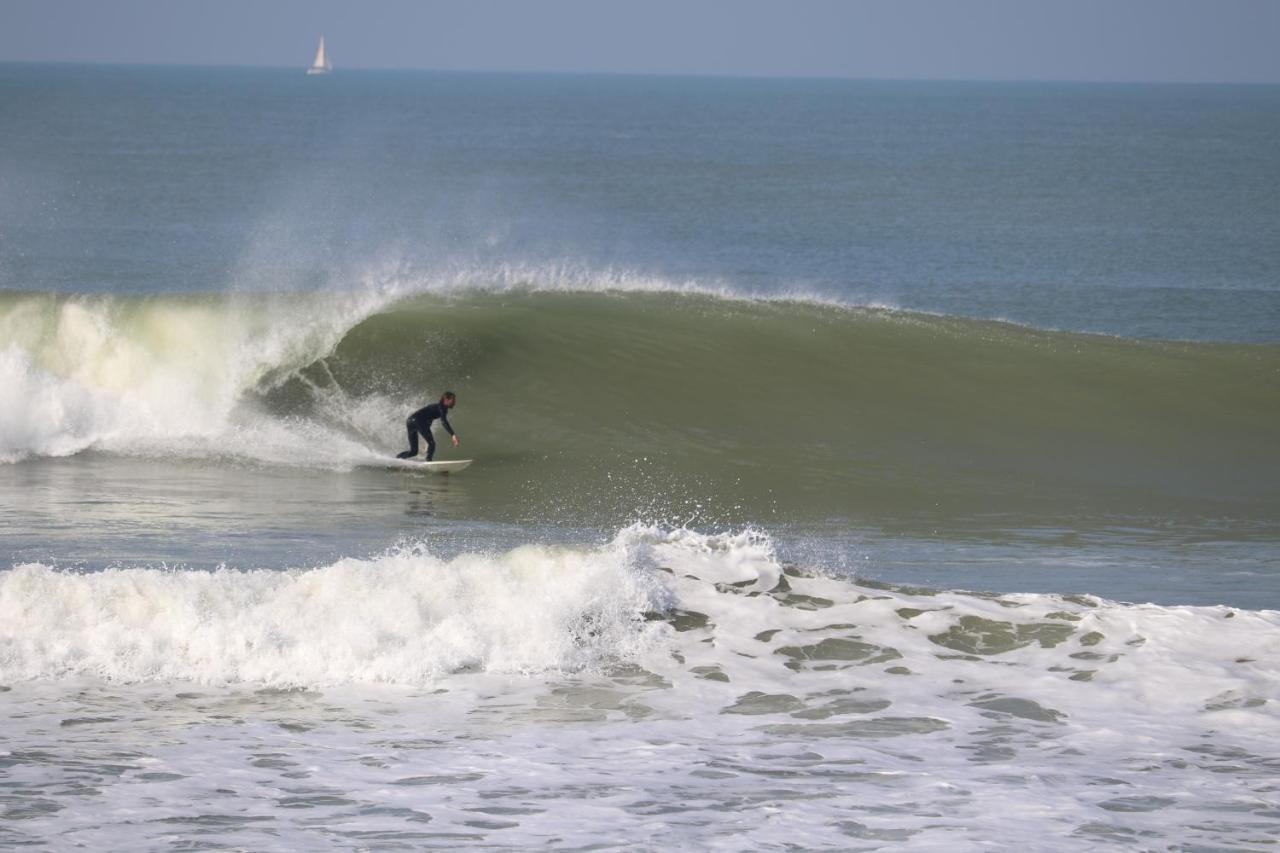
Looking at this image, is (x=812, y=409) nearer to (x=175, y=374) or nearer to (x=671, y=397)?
(x=671, y=397)

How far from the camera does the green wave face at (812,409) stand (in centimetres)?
1512

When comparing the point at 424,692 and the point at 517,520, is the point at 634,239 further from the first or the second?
the point at 424,692

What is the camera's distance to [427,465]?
15625 millimetres

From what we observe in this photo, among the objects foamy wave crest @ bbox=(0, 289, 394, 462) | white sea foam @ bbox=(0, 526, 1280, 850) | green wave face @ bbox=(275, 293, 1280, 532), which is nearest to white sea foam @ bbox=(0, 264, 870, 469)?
foamy wave crest @ bbox=(0, 289, 394, 462)

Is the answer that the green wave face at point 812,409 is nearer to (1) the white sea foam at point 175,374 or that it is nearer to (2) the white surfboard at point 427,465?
(2) the white surfboard at point 427,465

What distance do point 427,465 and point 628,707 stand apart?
703 centimetres

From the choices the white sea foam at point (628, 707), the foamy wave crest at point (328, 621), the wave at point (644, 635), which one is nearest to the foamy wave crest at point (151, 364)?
the foamy wave crest at point (328, 621)

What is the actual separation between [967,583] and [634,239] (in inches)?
1463

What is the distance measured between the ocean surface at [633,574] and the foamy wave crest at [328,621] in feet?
0.09

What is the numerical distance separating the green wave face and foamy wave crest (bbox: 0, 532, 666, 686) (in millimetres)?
A: 3476

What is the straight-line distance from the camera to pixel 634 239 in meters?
48.1

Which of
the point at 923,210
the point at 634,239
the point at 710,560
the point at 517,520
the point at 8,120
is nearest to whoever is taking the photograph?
the point at 710,560

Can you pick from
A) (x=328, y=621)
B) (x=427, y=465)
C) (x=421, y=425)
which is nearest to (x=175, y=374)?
(x=421, y=425)

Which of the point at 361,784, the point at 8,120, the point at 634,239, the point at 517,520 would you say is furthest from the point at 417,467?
the point at 8,120
